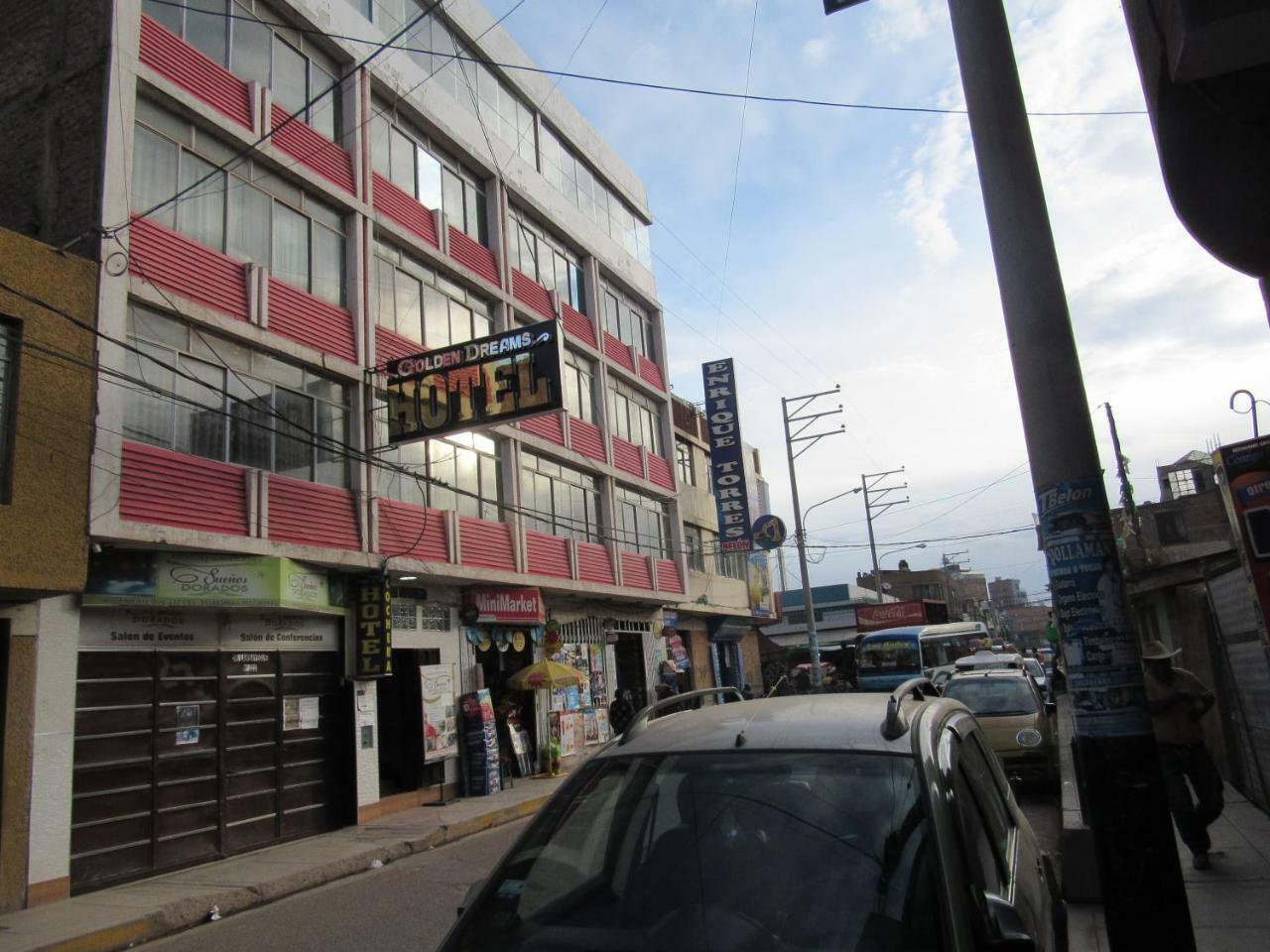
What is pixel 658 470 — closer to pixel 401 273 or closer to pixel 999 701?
pixel 401 273

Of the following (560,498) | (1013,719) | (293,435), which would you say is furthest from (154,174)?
(1013,719)

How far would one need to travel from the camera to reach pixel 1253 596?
293 inches

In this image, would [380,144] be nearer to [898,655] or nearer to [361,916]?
[361,916]

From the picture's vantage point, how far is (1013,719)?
491 inches

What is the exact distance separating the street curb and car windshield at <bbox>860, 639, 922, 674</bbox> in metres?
17.3

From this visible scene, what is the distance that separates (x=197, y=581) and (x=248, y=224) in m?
6.03

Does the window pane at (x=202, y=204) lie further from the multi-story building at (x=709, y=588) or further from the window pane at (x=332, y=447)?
the multi-story building at (x=709, y=588)

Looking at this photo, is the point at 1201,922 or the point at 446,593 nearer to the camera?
the point at 1201,922

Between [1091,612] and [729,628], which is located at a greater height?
[729,628]

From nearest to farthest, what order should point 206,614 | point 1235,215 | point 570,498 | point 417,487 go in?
point 1235,215, point 206,614, point 417,487, point 570,498

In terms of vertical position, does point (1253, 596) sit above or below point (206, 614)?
below

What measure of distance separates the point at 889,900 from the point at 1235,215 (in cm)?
444

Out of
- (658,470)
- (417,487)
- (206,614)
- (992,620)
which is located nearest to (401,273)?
(417,487)

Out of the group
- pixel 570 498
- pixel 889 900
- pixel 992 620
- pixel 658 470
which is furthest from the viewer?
pixel 992 620
